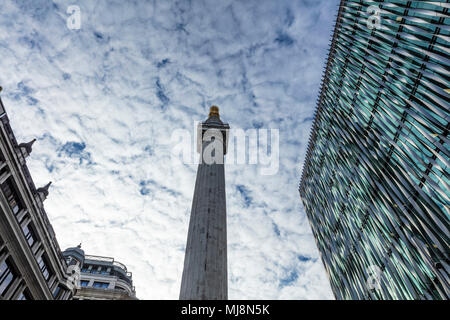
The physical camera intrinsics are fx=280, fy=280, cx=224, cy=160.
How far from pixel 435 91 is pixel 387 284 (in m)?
24.7

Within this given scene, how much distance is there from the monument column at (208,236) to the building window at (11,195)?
1643 cm

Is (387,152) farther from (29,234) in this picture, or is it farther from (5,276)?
(5,276)

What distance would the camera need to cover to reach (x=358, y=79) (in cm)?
4453

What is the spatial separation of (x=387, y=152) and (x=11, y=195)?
4188 cm

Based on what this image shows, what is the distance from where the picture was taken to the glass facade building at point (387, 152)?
27.6 metres

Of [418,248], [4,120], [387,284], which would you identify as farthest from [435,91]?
[4,120]

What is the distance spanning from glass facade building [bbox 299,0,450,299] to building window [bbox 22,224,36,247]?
129 ft

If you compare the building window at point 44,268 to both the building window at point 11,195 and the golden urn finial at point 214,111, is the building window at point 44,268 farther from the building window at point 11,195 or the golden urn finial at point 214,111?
the golden urn finial at point 214,111

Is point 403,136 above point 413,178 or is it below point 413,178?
above

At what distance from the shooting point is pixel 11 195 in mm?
25641

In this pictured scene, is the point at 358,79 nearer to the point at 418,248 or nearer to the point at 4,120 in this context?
the point at 418,248

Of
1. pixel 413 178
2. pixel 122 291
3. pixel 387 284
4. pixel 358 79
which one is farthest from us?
pixel 122 291

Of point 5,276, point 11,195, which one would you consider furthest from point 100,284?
point 11,195

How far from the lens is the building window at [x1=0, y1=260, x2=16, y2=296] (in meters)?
23.8
